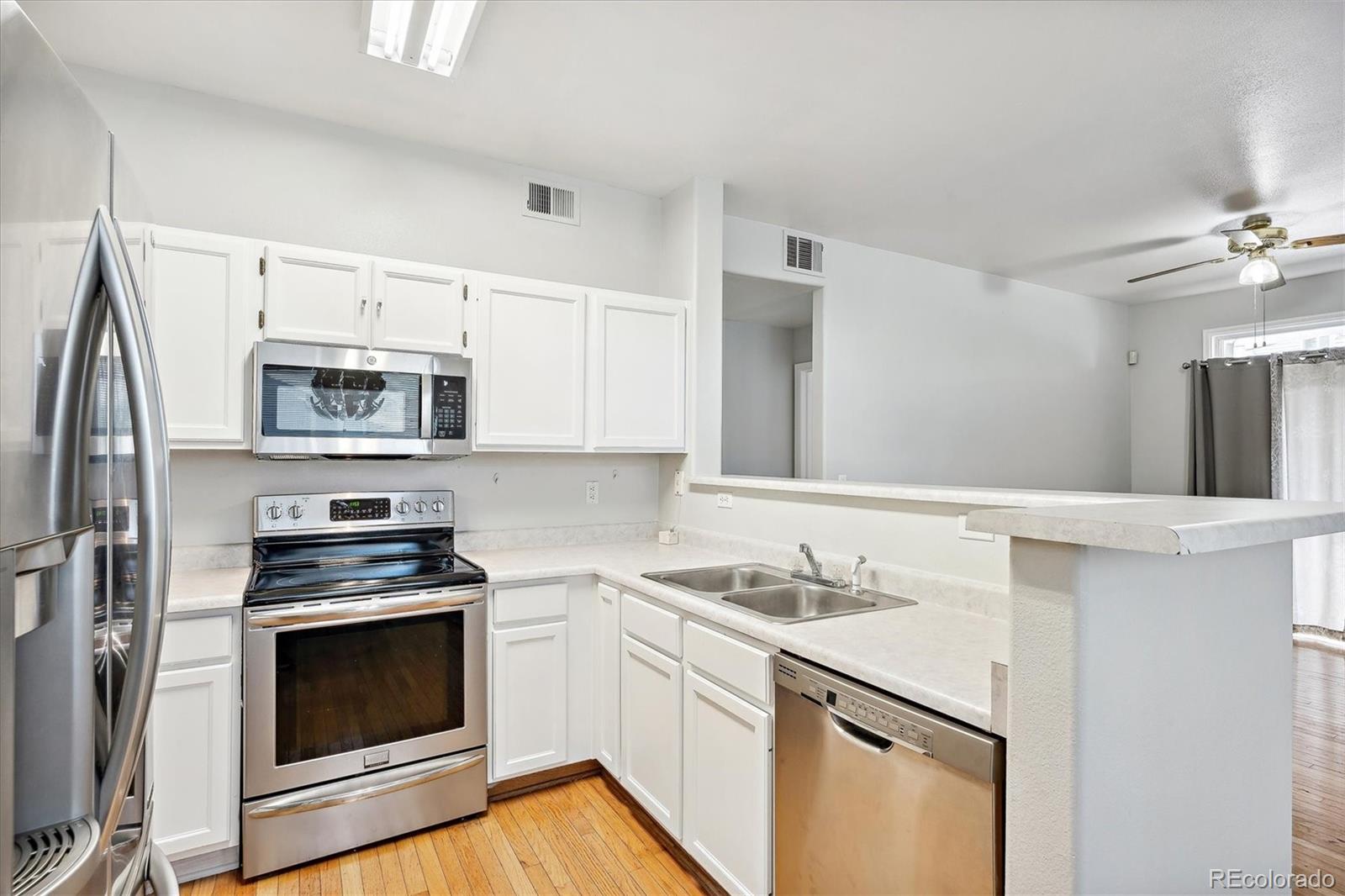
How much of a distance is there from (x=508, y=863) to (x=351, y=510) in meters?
1.42

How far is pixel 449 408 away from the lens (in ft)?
8.73

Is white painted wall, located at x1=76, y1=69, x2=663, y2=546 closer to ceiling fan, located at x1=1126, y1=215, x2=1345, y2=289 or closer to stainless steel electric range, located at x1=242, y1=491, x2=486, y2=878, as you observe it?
stainless steel electric range, located at x1=242, y1=491, x2=486, y2=878

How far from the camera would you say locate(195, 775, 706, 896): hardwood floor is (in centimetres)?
208

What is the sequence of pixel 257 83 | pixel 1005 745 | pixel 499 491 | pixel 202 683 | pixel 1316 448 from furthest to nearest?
pixel 1316 448
pixel 499 491
pixel 257 83
pixel 202 683
pixel 1005 745

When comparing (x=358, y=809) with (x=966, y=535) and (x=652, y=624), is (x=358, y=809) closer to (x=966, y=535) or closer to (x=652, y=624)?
(x=652, y=624)

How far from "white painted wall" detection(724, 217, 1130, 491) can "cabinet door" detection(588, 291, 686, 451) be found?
0.86 m

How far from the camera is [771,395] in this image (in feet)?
21.7

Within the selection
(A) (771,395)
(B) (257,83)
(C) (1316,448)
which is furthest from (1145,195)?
(B) (257,83)

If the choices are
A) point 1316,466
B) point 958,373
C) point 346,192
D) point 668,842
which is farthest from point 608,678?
point 1316,466

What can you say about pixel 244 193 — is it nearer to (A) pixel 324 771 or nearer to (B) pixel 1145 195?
(A) pixel 324 771

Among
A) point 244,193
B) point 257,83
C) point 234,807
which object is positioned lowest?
point 234,807

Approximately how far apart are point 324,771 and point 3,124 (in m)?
2.15

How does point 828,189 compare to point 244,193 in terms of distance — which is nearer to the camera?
point 244,193

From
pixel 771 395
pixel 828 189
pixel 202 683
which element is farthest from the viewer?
pixel 771 395
